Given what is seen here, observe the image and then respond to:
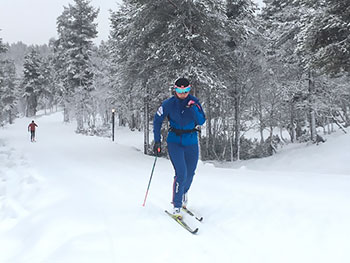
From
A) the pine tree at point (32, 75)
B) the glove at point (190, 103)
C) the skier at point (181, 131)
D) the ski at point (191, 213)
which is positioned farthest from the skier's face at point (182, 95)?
the pine tree at point (32, 75)

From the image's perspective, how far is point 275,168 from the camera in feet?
51.5

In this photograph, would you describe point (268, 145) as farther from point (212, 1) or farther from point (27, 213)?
point (27, 213)

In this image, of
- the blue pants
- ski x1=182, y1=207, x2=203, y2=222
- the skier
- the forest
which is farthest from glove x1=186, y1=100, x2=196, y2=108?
the forest

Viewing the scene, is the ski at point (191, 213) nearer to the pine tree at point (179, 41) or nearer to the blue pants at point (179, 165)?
the blue pants at point (179, 165)

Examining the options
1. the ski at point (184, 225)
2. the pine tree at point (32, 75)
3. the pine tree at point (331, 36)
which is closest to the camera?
the ski at point (184, 225)

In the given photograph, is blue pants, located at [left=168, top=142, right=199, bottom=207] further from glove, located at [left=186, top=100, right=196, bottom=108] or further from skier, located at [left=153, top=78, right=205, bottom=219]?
glove, located at [left=186, top=100, right=196, bottom=108]

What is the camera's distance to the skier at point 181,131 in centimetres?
430

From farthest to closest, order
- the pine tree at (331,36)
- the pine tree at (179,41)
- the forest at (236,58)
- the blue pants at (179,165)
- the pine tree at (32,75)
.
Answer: the pine tree at (32,75)
the pine tree at (179,41)
the forest at (236,58)
the pine tree at (331,36)
the blue pants at (179,165)

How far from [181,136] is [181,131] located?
0.08m

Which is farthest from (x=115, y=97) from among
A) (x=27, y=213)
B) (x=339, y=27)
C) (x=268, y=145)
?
(x=27, y=213)

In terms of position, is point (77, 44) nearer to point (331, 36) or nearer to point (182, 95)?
point (331, 36)

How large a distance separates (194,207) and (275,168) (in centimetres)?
1216

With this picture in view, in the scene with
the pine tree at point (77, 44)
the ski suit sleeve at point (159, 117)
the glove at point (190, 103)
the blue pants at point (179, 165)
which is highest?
the pine tree at point (77, 44)

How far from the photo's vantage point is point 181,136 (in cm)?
433
